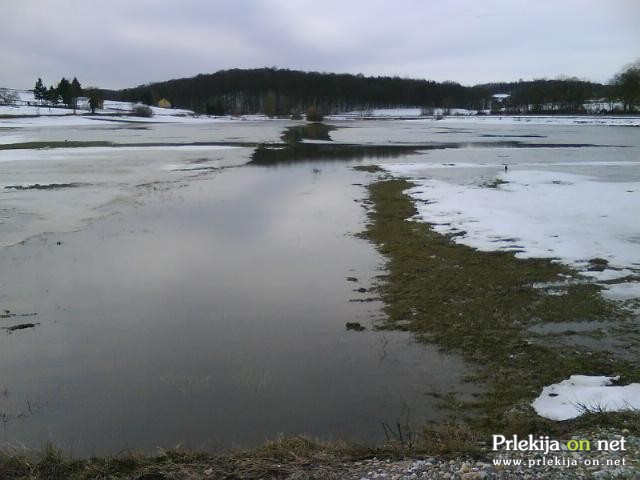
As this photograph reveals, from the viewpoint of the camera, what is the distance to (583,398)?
6.02 meters

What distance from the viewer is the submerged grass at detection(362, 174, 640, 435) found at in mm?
6137

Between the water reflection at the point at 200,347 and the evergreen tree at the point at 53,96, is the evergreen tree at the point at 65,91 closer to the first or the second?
the evergreen tree at the point at 53,96

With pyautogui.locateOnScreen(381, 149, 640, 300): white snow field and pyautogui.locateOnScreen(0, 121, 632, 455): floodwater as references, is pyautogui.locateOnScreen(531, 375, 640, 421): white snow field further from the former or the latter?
pyautogui.locateOnScreen(381, 149, 640, 300): white snow field

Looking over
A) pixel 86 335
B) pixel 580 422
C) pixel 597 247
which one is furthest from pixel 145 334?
pixel 597 247

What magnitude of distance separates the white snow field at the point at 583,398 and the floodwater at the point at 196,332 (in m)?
1.14

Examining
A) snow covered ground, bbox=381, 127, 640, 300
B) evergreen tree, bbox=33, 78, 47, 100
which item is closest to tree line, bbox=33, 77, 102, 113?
evergreen tree, bbox=33, 78, 47, 100

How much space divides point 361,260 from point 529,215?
21.4 ft

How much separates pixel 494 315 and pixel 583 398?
8.71ft

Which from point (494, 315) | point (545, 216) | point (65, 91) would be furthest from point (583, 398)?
point (65, 91)

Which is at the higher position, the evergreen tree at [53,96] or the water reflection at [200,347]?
the evergreen tree at [53,96]

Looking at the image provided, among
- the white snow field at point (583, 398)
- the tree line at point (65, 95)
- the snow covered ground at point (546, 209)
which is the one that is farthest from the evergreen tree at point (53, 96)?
the white snow field at point (583, 398)

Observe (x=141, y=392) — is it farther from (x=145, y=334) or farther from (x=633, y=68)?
(x=633, y=68)

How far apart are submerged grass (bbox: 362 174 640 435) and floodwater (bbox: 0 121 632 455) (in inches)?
17.9

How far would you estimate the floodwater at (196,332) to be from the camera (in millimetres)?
6074
